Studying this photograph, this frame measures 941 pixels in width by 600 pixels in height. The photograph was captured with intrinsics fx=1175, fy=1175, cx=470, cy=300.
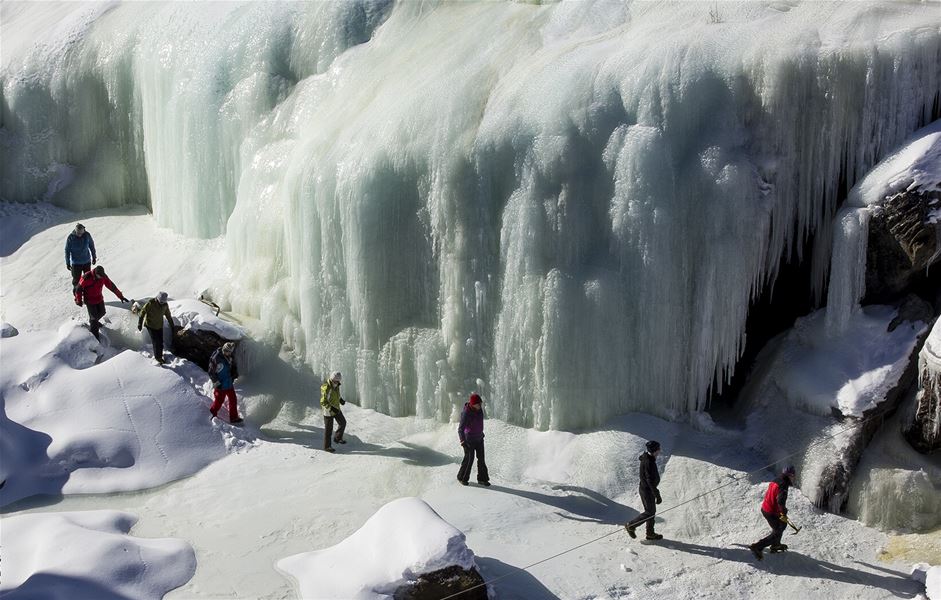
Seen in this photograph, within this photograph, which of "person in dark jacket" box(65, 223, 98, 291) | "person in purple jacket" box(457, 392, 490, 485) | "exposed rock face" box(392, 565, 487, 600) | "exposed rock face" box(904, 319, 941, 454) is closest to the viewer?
"exposed rock face" box(392, 565, 487, 600)

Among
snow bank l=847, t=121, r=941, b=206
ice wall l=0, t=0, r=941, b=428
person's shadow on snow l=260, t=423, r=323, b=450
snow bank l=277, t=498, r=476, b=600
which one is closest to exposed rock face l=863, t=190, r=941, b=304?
snow bank l=847, t=121, r=941, b=206

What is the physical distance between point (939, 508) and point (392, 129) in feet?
22.7

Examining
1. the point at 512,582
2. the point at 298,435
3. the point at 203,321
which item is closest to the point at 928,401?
the point at 512,582

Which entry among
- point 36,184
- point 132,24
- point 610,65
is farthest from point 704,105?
point 36,184

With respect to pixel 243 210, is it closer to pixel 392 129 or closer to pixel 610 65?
pixel 392 129

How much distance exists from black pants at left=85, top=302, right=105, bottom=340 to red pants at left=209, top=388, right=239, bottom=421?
1.81 m

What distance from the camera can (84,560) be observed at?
33.6 ft

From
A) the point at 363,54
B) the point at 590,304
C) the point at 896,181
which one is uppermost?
the point at 363,54

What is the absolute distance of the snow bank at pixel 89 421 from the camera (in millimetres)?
12078

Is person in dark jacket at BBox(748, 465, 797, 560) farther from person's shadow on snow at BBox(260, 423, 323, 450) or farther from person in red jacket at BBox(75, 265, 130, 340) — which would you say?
A: person in red jacket at BBox(75, 265, 130, 340)

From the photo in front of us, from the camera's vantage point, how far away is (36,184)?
57.2 feet

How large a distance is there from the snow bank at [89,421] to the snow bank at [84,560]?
0.99 meters

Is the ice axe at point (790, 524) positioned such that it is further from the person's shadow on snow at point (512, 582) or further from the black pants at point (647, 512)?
the person's shadow on snow at point (512, 582)

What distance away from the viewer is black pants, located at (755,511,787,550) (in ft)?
34.5
